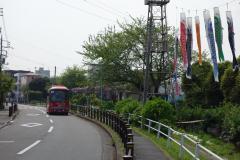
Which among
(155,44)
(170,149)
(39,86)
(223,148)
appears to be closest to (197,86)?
(155,44)

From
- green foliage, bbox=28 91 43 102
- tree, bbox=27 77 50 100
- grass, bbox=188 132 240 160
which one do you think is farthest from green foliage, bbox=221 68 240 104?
green foliage, bbox=28 91 43 102

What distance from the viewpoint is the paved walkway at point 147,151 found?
1515 centimetres

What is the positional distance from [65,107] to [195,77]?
15297 millimetres

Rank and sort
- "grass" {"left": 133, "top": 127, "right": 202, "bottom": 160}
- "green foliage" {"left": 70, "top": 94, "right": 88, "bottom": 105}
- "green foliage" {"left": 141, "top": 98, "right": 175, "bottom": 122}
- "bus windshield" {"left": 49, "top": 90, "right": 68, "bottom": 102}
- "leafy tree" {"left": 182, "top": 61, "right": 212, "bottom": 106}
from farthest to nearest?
"green foliage" {"left": 70, "top": 94, "right": 88, "bottom": 105}, "bus windshield" {"left": 49, "top": 90, "right": 68, "bottom": 102}, "leafy tree" {"left": 182, "top": 61, "right": 212, "bottom": 106}, "green foliage" {"left": 141, "top": 98, "right": 175, "bottom": 122}, "grass" {"left": 133, "top": 127, "right": 202, "bottom": 160}

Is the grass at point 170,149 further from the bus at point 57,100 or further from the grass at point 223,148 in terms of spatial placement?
the bus at point 57,100

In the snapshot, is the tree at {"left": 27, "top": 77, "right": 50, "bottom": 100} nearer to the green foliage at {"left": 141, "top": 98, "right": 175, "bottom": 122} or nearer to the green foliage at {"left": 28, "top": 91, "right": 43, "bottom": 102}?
the green foliage at {"left": 28, "top": 91, "right": 43, "bottom": 102}

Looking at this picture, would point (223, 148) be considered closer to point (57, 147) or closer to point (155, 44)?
point (57, 147)

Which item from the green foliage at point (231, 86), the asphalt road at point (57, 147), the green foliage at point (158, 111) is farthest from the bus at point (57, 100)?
the green foliage at point (158, 111)

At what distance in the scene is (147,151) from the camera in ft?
55.5

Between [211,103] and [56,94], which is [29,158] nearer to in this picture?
[211,103]

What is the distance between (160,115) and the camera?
2609 cm

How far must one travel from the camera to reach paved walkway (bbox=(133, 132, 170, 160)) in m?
15.2

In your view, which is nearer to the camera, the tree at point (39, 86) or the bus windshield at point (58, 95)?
the bus windshield at point (58, 95)

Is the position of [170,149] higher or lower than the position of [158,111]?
lower
